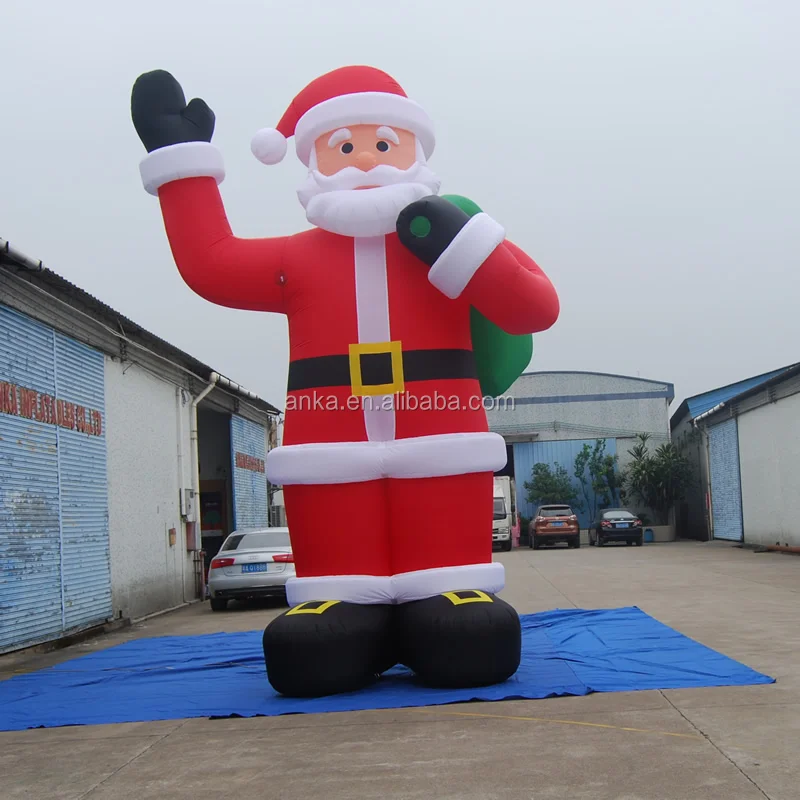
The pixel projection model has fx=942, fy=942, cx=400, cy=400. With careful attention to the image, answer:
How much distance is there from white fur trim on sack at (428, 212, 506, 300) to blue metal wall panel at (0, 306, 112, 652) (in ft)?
17.0

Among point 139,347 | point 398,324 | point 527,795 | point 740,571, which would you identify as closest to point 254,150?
point 398,324

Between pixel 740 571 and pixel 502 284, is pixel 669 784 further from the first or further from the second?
pixel 740 571

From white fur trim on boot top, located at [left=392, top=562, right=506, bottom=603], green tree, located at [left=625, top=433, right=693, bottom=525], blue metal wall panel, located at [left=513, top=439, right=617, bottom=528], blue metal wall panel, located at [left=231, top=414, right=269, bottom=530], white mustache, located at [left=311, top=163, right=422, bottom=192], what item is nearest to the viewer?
white fur trim on boot top, located at [left=392, top=562, right=506, bottom=603]

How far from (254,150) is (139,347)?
680 cm

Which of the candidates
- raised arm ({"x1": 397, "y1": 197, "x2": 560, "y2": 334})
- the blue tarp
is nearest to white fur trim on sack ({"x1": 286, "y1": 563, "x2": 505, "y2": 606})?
the blue tarp

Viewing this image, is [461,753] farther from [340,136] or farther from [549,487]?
[549,487]

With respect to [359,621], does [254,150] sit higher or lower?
higher

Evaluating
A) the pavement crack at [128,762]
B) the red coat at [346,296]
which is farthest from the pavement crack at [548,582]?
the pavement crack at [128,762]

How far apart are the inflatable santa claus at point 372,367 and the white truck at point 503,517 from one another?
2079 cm

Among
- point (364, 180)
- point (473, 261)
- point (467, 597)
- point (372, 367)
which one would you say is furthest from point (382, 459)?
point (364, 180)

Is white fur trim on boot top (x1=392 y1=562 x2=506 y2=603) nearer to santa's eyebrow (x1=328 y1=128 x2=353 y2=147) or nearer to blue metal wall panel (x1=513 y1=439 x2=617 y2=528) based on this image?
santa's eyebrow (x1=328 y1=128 x2=353 y2=147)

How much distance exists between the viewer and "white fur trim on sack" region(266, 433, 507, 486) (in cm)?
539

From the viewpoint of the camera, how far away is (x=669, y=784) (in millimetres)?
3404

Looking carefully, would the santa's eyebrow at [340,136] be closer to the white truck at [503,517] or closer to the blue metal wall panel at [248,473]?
the blue metal wall panel at [248,473]
